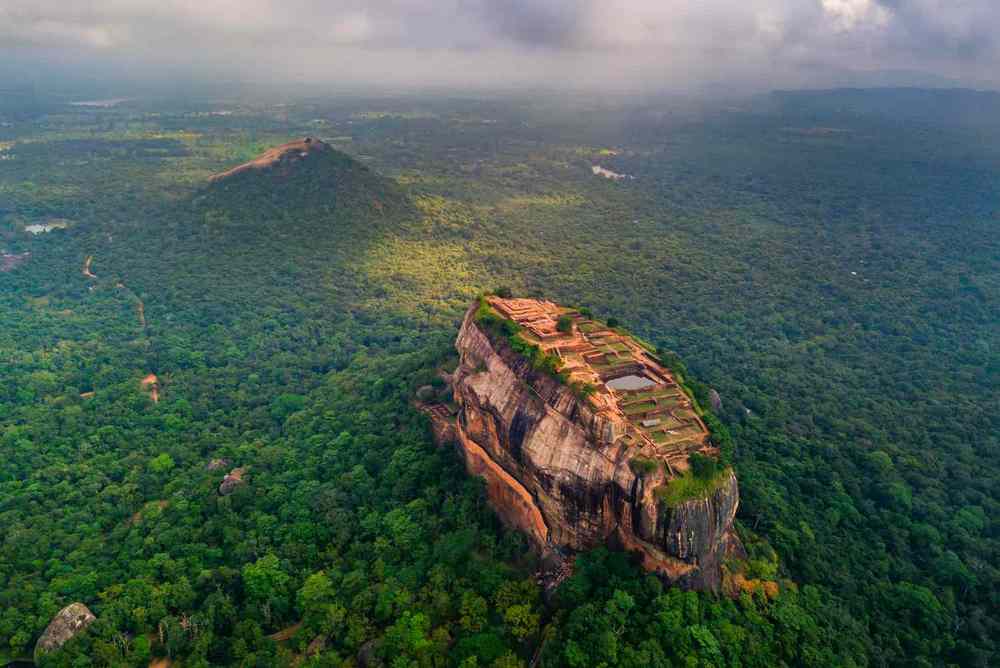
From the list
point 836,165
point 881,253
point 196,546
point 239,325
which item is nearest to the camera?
point 196,546

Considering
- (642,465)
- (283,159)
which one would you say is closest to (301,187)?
(283,159)

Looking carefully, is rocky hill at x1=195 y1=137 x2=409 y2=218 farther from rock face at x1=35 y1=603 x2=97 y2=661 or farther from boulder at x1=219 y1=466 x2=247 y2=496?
rock face at x1=35 y1=603 x2=97 y2=661

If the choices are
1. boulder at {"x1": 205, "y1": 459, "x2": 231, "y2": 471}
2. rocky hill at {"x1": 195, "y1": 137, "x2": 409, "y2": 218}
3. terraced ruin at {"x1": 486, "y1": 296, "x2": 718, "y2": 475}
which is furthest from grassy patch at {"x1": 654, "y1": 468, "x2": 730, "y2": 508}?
rocky hill at {"x1": 195, "y1": 137, "x2": 409, "y2": 218}

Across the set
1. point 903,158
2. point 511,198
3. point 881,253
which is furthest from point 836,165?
point 511,198

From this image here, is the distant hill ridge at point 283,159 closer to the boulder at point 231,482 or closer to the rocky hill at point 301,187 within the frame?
the rocky hill at point 301,187

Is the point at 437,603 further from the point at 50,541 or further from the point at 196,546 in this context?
the point at 50,541

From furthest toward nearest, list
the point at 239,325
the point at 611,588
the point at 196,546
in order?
the point at 239,325 → the point at 196,546 → the point at 611,588

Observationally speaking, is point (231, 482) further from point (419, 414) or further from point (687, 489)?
point (687, 489)

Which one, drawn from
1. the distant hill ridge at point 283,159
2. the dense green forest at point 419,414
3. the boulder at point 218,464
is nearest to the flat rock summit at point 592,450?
the dense green forest at point 419,414
